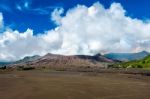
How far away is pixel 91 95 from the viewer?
28.0 m

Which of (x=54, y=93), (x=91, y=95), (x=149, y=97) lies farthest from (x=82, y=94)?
(x=149, y=97)

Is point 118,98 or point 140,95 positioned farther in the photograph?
point 140,95

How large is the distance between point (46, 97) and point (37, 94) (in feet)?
5.52

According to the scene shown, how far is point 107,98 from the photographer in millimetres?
26422

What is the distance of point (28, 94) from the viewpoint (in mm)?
26938

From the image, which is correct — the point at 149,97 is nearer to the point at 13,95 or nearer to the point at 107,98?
the point at 107,98

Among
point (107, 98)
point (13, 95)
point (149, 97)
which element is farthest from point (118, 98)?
point (13, 95)

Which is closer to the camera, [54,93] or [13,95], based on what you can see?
[13,95]

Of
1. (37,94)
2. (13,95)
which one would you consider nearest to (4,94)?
(13,95)

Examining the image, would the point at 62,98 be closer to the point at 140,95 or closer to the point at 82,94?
the point at 82,94

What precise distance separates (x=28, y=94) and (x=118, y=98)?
803 centimetres

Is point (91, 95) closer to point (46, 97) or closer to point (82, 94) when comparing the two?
point (82, 94)

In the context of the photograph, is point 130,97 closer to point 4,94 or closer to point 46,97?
point 46,97

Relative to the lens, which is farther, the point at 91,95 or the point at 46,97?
the point at 91,95
